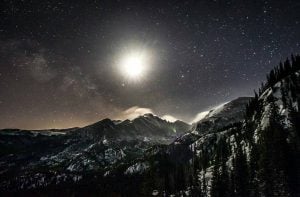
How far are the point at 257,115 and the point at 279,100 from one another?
73.8 feet

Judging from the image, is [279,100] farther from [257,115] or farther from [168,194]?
[168,194]

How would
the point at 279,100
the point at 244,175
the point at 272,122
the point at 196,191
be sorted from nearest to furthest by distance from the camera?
the point at 244,175 < the point at 272,122 < the point at 279,100 < the point at 196,191

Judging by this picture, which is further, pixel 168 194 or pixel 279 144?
pixel 168 194

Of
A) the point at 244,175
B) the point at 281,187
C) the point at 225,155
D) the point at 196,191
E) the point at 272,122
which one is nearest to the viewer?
the point at 281,187

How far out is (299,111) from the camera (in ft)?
407

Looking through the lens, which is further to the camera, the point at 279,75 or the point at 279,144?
the point at 279,75

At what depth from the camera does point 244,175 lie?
388 ft

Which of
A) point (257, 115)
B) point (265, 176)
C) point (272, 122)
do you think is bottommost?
point (265, 176)

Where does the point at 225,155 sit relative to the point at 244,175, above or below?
above

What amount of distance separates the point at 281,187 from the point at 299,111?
48.0m

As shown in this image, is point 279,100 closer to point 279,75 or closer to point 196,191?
point 279,75

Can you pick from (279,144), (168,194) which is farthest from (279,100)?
(168,194)

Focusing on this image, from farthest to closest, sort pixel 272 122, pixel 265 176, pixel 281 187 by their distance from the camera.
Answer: pixel 272 122 < pixel 265 176 < pixel 281 187

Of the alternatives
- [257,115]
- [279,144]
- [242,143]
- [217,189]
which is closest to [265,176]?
[279,144]
